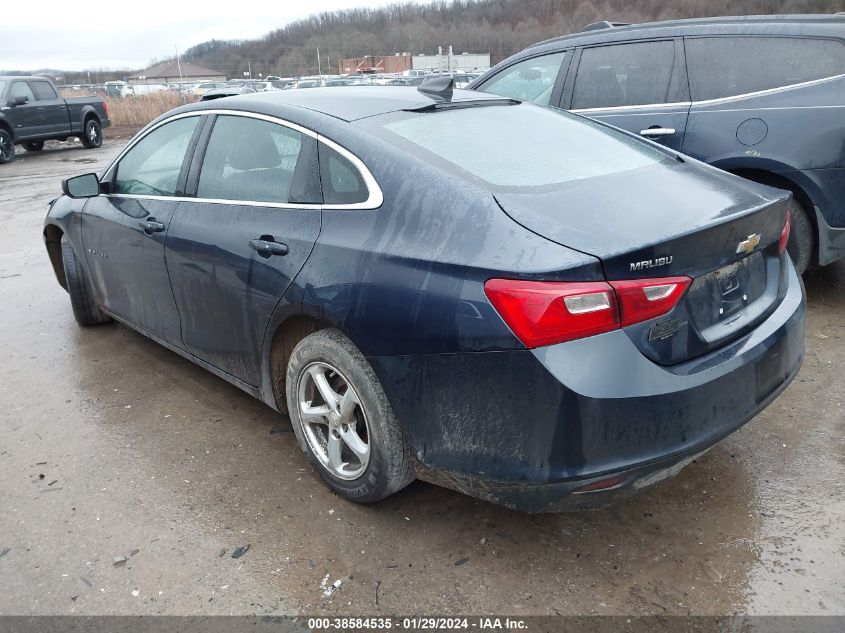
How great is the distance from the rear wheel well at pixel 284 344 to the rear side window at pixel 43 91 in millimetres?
16899

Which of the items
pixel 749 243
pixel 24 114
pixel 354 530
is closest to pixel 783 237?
pixel 749 243

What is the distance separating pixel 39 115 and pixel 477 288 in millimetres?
17762

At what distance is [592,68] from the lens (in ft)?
17.1

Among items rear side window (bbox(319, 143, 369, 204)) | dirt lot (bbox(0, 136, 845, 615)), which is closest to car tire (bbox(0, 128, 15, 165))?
dirt lot (bbox(0, 136, 845, 615))

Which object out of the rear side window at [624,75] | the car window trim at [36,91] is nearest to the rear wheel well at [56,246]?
the rear side window at [624,75]

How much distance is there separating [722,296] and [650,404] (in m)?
0.54

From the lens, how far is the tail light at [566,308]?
1996mm

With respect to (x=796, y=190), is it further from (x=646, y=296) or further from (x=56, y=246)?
(x=56, y=246)

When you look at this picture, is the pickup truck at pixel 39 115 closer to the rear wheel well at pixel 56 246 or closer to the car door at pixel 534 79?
the rear wheel well at pixel 56 246

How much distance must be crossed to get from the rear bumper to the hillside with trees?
41048 mm

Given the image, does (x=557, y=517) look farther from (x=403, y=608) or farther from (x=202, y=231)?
(x=202, y=231)

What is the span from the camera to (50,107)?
16859 millimetres

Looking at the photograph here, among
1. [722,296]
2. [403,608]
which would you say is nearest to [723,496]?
[722,296]

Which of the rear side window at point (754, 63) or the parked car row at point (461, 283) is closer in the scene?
the parked car row at point (461, 283)
